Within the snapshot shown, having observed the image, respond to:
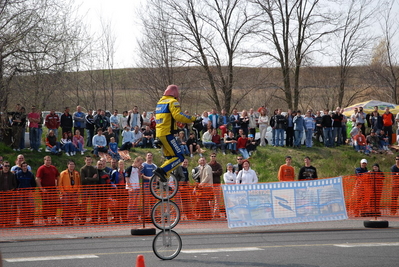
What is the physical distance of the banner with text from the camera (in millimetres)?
13930

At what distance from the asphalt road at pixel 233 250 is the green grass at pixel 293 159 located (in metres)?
9.46

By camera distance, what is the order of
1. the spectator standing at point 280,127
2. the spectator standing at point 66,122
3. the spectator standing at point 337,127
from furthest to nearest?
the spectator standing at point 337,127, the spectator standing at point 280,127, the spectator standing at point 66,122

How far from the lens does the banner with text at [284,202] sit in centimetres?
1393

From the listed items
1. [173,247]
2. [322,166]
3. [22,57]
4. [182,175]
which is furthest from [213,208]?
[322,166]

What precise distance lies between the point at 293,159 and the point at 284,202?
11.4 meters

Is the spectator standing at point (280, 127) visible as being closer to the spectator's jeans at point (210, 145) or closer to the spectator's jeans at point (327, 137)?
the spectator's jeans at point (327, 137)

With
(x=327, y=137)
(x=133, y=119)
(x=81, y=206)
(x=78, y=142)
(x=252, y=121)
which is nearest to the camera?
(x=81, y=206)

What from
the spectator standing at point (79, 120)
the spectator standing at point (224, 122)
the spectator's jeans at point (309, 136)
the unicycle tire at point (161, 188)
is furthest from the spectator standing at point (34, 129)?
the spectator's jeans at point (309, 136)

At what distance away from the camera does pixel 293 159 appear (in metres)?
25.4

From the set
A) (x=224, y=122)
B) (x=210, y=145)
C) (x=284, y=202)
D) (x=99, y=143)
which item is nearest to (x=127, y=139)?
(x=99, y=143)

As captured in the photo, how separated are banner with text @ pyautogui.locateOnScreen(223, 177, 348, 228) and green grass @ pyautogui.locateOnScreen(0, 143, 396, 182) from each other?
8731mm

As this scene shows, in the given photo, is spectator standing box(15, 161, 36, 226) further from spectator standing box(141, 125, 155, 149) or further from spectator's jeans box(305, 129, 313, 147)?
spectator's jeans box(305, 129, 313, 147)

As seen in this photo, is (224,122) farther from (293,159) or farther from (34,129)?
(34,129)

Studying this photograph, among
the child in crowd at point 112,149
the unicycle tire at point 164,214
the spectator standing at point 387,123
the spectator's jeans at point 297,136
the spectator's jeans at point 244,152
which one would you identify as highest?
the spectator standing at point 387,123
